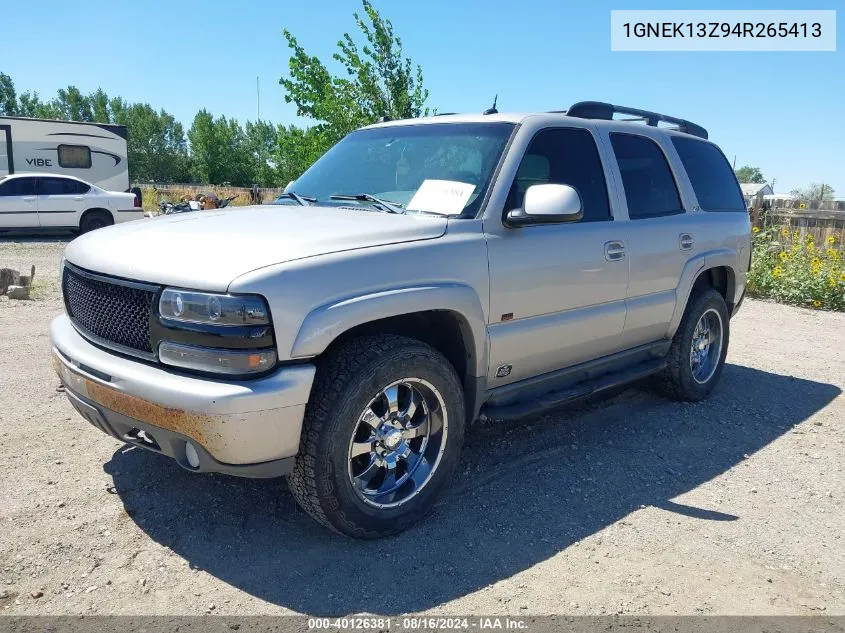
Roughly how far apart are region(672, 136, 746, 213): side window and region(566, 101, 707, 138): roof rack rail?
0.49ft

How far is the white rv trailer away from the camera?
19.3m

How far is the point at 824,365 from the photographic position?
22.4ft

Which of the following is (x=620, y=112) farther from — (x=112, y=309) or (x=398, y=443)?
(x=112, y=309)

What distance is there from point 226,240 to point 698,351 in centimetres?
398

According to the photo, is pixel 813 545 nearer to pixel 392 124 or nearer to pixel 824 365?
pixel 392 124

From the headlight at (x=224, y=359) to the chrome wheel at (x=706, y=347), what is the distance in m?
3.77

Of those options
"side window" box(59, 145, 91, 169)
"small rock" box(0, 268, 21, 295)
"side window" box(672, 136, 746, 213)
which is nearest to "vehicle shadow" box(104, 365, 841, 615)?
"side window" box(672, 136, 746, 213)

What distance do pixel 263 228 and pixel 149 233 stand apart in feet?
1.79

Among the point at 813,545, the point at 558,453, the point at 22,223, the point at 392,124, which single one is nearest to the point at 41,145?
the point at 22,223

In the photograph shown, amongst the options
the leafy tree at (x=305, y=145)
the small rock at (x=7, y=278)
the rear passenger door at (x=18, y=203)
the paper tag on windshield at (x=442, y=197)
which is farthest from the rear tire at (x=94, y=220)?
the paper tag on windshield at (x=442, y=197)

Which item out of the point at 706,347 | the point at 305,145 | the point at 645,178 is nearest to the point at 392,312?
the point at 645,178

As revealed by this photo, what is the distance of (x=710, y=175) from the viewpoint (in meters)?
5.57

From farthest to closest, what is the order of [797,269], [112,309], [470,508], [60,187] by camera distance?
[60,187] → [797,269] → [470,508] → [112,309]

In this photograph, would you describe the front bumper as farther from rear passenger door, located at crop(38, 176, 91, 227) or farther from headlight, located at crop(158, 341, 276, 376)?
rear passenger door, located at crop(38, 176, 91, 227)
